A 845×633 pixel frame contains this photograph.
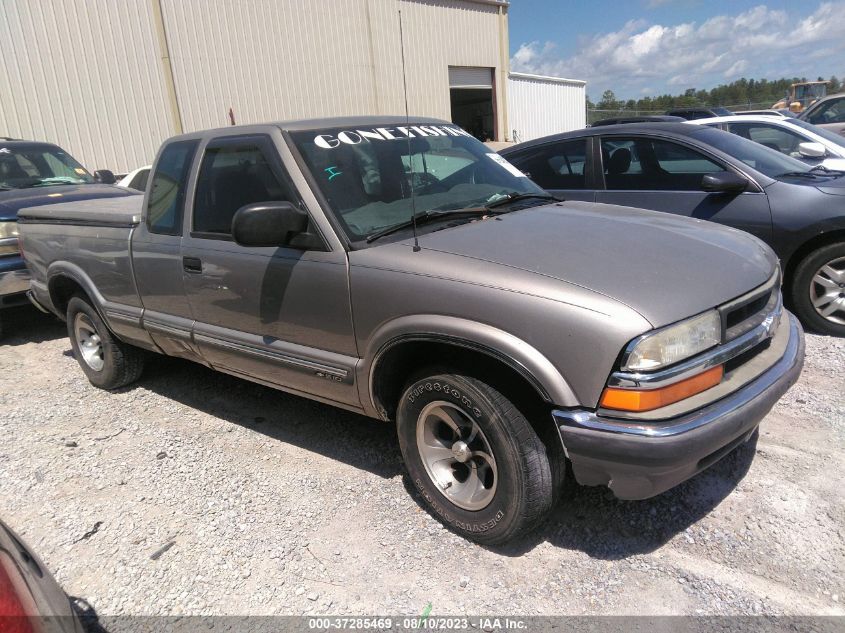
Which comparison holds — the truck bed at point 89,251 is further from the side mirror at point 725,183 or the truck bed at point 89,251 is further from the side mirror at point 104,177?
the side mirror at point 725,183

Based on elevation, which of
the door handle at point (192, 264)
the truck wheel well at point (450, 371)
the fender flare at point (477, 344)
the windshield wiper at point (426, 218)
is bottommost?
the truck wheel well at point (450, 371)

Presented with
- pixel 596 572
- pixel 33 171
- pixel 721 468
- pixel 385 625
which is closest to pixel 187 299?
pixel 385 625

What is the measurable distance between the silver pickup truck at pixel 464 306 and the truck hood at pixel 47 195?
323 cm

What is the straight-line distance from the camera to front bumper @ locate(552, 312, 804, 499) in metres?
2.20

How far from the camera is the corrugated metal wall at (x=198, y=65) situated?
13.0m

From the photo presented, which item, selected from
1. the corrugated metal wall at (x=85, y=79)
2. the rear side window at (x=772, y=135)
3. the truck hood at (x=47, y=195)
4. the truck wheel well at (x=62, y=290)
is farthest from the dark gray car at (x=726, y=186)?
the corrugated metal wall at (x=85, y=79)

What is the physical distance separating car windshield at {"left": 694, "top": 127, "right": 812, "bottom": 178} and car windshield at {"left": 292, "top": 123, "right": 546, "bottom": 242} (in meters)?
2.40

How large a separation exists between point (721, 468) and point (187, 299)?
3198 mm

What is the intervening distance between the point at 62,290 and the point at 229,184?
2.50 m

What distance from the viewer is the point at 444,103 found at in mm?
21984

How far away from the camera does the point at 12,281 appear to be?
6148mm

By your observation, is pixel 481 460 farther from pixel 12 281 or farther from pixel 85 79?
pixel 85 79

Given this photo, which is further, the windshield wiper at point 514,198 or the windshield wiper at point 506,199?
the windshield wiper at point 514,198

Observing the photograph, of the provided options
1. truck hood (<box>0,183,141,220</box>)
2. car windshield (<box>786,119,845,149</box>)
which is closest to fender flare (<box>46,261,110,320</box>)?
truck hood (<box>0,183,141,220</box>)
